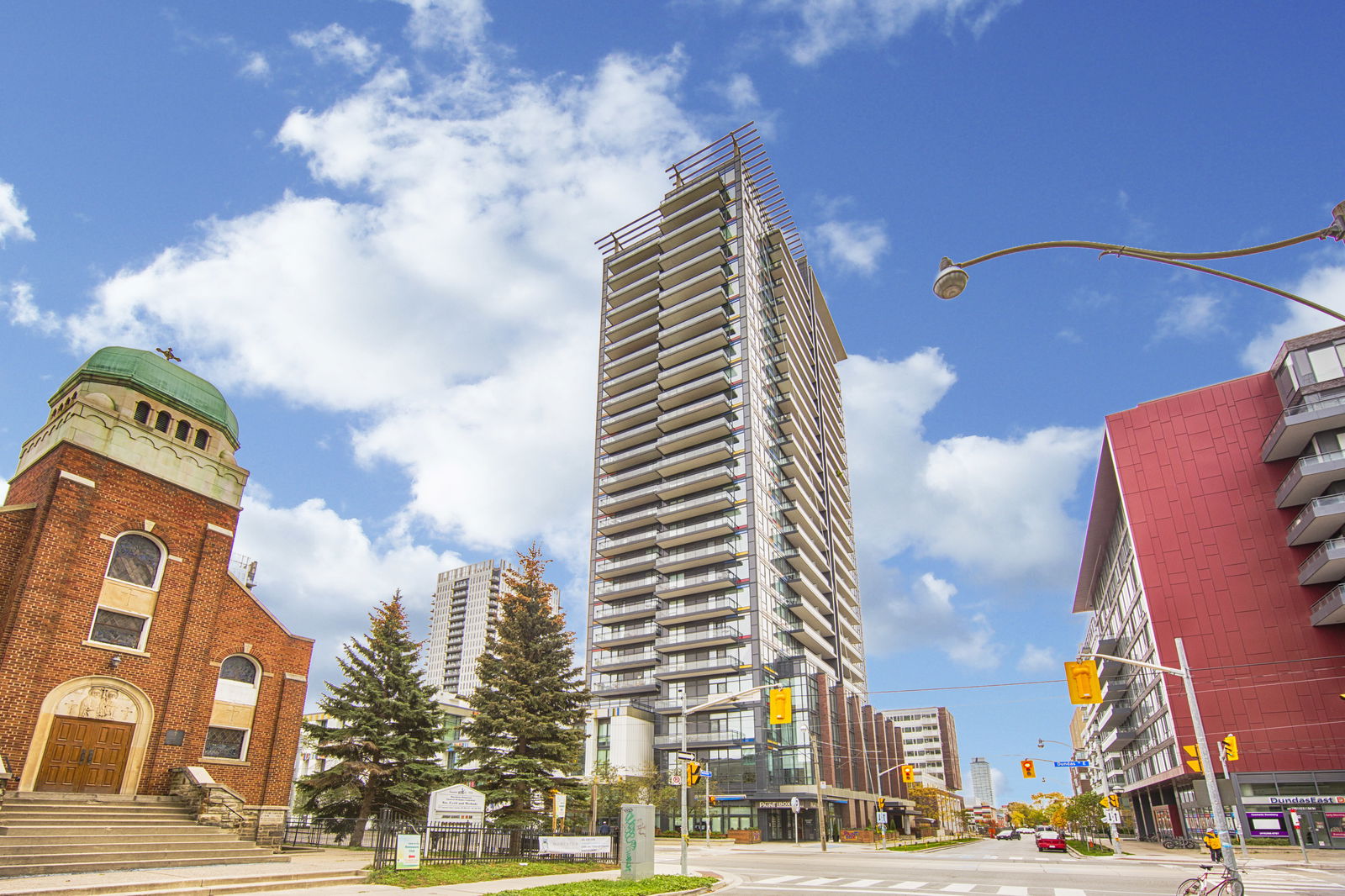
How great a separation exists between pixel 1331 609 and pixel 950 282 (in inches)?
2063

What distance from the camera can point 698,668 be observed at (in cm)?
7169

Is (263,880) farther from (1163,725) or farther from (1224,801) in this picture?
(1163,725)

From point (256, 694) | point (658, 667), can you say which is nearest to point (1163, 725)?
point (658, 667)

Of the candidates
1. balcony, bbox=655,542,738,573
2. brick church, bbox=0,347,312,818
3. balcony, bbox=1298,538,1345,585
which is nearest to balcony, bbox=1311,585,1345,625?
balcony, bbox=1298,538,1345,585

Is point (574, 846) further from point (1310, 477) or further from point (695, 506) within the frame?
point (695, 506)

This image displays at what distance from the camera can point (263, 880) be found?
1694cm

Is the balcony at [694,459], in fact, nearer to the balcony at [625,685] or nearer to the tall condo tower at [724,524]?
the tall condo tower at [724,524]

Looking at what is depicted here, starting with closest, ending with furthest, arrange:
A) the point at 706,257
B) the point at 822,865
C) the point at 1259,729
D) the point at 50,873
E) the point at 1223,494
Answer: the point at 50,873 → the point at 822,865 → the point at 1259,729 → the point at 1223,494 → the point at 706,257

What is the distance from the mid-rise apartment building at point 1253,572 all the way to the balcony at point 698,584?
1344 inches

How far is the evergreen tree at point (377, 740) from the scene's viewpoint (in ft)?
94.4

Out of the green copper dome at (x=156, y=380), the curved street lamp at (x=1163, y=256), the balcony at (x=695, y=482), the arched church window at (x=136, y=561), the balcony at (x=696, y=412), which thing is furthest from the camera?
the balcony at (x=696, y=412)

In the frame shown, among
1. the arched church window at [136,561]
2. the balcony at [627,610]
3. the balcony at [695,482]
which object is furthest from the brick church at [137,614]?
the balcony at [695,482]

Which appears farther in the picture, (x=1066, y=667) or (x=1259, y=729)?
(x=1259, y=729)

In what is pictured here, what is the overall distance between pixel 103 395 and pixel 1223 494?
64.3 meters
